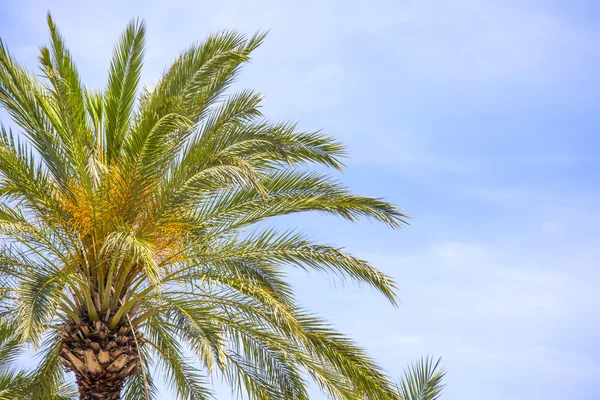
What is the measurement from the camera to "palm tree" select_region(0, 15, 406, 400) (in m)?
10.9

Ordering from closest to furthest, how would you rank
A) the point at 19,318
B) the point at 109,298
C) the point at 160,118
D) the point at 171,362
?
the point at 19,318 < the point at 160,118 < the point at 109,298 < the point at 171,362

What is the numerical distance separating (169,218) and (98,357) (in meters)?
2.22

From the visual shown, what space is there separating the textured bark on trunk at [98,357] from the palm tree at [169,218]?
2 centimetres

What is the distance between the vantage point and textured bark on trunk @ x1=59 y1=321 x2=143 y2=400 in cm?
1139

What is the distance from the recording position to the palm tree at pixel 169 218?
10.9m

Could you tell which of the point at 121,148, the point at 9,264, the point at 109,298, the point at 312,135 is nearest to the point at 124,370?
the point at 109,298

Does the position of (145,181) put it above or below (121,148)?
below

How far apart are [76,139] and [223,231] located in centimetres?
258

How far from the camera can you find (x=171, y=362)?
1308cm

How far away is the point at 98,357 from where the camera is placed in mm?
11406

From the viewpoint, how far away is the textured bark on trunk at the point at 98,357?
11.4m

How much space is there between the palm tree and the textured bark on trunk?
0.02 metres

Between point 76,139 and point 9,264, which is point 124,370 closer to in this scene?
point 9,264

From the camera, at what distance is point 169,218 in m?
11.3
